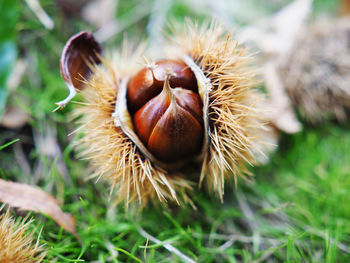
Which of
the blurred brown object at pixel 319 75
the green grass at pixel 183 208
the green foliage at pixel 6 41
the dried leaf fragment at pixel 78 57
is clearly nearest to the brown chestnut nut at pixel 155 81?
the dried leaf fragment at pixel 78 57

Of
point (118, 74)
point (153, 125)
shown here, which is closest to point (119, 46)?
point (118, 74)

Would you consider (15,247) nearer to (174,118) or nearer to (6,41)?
(174,118)

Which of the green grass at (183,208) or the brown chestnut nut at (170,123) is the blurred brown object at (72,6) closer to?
the green grass at (183,208)

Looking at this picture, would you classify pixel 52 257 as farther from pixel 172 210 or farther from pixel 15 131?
pixel 15 131

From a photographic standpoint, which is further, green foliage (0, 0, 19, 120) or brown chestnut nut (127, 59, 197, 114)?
green foliage (0, 0, 19, 120)

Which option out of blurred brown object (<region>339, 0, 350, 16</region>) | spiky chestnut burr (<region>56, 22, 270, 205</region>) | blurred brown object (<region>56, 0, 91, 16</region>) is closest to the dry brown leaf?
spiky chestnut burr (<region>56, 22, 270, 205</region>)

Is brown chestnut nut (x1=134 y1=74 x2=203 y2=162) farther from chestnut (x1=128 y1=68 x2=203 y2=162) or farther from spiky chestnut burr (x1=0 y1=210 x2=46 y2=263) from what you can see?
spiky chestnut burr (x1=0 y1=210 x2=46 y2=263)
